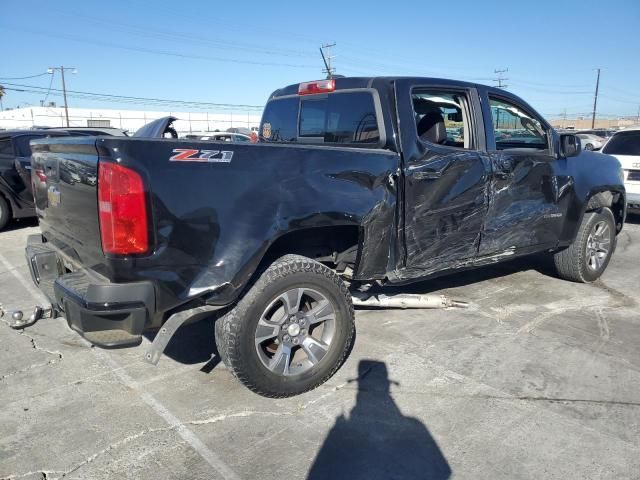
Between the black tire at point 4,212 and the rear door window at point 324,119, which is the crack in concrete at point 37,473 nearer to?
the rear door window at point 324,119

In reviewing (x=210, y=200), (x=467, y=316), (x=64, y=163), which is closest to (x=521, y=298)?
(x=467, y=316)

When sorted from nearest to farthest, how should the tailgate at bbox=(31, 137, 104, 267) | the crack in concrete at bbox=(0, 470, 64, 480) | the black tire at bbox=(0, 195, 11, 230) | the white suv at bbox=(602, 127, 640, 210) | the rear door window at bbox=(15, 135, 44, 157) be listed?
the crack in concrete at bbox=(0, 470, 64, 480), the tailgate at bbox=(31, 137, 104, 267), the black tire at bbox=(0, 195, 11, 230), the white suv at bbox=(602, 127, 640, 210), the rear door window at bbox=(15, 135, 44, 157)

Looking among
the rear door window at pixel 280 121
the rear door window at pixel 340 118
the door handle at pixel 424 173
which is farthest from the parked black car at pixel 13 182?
the door handle at pixel 424 173

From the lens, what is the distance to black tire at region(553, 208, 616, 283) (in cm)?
542

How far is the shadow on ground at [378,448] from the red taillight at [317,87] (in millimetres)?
2400

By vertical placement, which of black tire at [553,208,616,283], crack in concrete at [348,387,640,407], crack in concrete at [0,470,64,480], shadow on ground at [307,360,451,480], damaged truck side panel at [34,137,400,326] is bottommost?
crack in concrete at [0,470,64,480]

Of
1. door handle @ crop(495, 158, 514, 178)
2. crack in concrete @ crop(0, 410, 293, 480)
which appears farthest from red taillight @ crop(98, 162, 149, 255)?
door handle @ crop(495, 158, 514, 178)

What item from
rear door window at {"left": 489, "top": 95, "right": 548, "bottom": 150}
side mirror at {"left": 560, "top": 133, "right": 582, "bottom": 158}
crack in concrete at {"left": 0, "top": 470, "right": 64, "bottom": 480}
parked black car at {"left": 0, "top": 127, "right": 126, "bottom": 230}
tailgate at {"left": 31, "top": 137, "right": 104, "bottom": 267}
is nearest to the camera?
crack in concrete at {"left": 0, "top": 470, "right": 64, "bottom": 480}

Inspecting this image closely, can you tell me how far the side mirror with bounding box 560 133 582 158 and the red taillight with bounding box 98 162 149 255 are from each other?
4.00m

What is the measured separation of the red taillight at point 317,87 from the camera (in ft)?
13.6

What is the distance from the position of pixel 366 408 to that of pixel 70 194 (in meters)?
2.19

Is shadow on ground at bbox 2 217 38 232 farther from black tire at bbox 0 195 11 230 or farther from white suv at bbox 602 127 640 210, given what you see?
white suv at bbox 602 127 640 210

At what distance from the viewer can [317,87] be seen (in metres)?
4.27

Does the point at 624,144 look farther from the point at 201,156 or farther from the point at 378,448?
the point at 201,156
